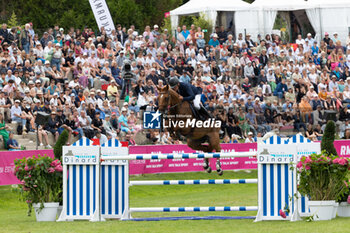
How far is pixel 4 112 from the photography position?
22.5m

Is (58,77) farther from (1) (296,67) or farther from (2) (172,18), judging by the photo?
(2) (172,18)

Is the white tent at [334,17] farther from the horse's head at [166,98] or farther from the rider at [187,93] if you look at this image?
the horse's head at [166,98]

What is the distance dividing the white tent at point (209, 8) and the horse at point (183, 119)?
68.2 ft

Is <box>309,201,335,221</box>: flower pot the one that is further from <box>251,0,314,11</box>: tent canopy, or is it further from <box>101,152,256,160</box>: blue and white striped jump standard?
<box>251,0,314,11</box>: tent canopy

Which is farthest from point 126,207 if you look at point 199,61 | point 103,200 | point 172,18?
point 172,18

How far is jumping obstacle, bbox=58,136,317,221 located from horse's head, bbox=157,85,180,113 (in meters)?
1.49

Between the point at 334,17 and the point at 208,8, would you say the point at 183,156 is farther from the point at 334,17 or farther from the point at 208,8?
the point at 334,17

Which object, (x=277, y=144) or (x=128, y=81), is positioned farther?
(x=128, y=81)

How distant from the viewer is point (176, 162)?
2369 cm

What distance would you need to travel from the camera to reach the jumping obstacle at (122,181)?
12555 mm

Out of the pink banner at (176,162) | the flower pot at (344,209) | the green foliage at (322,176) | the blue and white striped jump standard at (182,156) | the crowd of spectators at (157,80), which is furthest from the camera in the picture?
the crowd of spectators at (157,80)

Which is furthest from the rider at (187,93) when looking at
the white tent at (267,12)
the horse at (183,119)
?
the white tent at (267,12)

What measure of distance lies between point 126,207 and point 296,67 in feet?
62.9

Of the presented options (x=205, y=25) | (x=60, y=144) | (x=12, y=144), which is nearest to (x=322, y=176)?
(x=60, y=144)
